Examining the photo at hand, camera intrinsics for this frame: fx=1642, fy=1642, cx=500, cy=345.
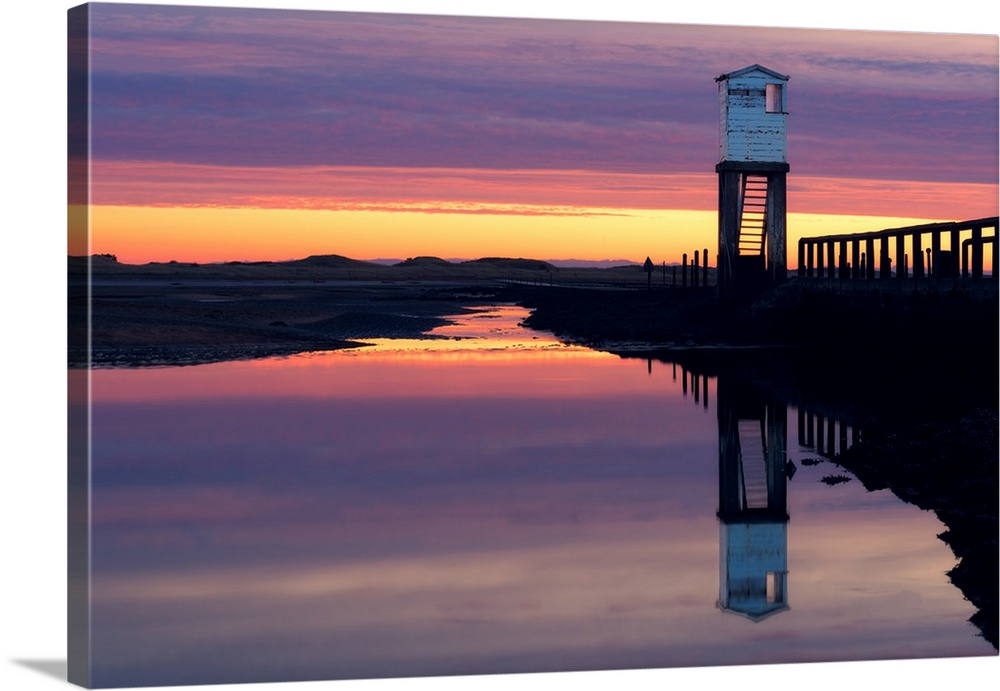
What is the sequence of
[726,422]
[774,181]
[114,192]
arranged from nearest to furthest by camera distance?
[114,192]
[726,422]
[774,181]

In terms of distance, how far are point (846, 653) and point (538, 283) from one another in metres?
A: 5.90

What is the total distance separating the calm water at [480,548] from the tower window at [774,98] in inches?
118

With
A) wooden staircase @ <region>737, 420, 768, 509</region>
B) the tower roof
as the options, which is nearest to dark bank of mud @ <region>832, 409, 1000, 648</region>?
wooden staircase @ <region>737, 420, 768, 509</region>

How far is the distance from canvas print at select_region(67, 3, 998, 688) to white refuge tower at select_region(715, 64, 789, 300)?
7.34 ft

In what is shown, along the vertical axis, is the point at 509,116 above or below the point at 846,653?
above

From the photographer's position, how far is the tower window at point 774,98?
39.0 feet

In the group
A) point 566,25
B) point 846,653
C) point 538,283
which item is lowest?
point 846,653

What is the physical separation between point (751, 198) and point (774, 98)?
8661 millimetres

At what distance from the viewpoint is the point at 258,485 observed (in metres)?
12.5

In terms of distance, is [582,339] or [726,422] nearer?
[726,422]

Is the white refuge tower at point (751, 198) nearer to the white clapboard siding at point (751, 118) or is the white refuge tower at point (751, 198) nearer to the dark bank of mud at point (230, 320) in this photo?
the white clapboard siding at point (751, 118)

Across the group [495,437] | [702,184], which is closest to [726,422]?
[495,437]

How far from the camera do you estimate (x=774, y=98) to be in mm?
12758

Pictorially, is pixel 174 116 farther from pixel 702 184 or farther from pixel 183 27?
pixel 702 184
